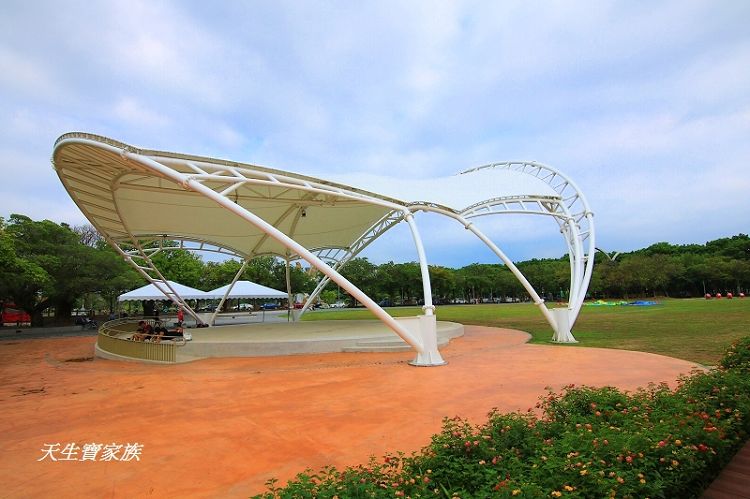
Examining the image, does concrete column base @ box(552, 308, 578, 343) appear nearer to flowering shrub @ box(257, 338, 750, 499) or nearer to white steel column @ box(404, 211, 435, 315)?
white steel column @ box(404, 211, 435, 315)

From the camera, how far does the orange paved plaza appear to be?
5.70 meters

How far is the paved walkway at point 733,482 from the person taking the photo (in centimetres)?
379

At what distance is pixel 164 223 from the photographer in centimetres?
2516

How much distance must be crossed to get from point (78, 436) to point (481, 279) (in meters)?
87.7

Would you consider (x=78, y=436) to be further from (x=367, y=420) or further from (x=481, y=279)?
(x=481, y=279)

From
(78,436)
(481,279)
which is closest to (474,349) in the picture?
(78,436)

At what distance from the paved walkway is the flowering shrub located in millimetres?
69

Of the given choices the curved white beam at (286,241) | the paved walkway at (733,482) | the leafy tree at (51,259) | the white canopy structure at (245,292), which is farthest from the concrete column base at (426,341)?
the leafy tree at (51,259)

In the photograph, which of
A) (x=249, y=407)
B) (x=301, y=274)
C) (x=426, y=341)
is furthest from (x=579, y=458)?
(x=301, y=274)

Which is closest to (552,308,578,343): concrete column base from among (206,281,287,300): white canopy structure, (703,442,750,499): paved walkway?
(703,442,750,499): paved walkway

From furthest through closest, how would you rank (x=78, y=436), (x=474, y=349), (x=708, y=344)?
(x=474, y=349)
(x=708, y=344)
(x=78, y=436)

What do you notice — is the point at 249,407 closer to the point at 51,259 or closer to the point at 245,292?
the point at 51,259

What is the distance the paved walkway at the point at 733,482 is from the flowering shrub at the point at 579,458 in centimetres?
7

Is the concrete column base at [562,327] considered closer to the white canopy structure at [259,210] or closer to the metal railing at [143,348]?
the white canopy structure at [259,210]
